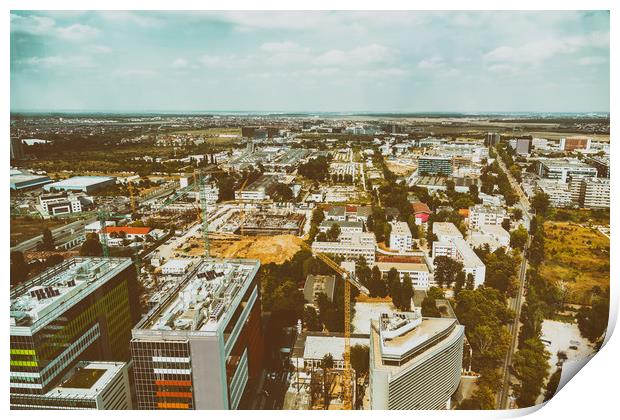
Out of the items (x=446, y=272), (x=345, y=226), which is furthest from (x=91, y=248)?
(x=446, y=272)

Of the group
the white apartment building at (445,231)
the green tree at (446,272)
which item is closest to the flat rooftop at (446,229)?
the white apartment building at (445,231)

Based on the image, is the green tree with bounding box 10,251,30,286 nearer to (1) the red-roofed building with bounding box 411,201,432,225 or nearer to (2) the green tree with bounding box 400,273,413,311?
(2) the green tree with bounding box 400,273,413,311

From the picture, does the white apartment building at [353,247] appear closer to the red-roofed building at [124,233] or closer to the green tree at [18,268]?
the red-roofed building at [124,233]

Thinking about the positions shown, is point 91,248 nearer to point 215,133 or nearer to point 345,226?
point 215,133

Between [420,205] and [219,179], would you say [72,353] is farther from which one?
[420,205]

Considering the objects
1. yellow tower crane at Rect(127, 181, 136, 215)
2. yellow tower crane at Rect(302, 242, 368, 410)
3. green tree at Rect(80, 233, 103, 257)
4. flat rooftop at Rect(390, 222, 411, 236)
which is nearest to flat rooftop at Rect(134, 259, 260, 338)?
yellow tower crane at Rect(302, 242, 368, 410)
